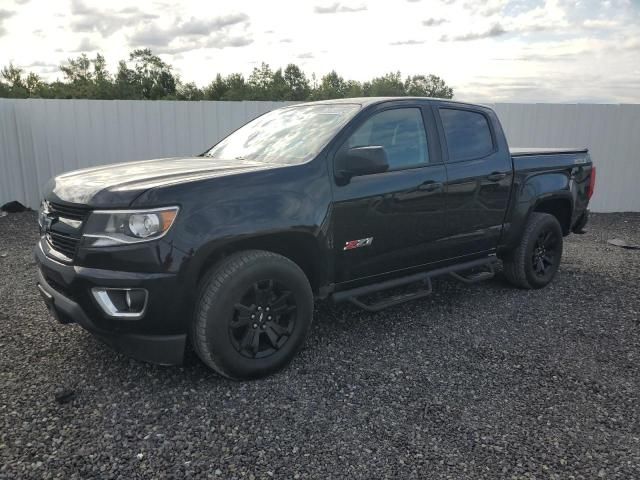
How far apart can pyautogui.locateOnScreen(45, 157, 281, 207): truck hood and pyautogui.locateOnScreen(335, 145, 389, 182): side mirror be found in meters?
0.47

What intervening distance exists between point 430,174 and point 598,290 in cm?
268

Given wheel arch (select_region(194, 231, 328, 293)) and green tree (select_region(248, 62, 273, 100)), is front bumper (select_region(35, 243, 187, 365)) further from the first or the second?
green tree (select_region(248, 62, 273, 100))

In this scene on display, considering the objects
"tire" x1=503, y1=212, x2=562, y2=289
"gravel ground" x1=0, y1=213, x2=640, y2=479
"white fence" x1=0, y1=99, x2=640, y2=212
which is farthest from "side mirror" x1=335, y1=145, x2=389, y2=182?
"white fence" x1=0, y1=99, x2=640, y2=212

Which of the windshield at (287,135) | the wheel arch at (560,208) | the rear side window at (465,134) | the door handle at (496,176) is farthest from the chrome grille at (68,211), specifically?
the wheel arch at (560,208)

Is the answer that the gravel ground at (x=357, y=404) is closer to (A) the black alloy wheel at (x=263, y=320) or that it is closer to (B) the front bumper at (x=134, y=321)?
(A) the black alloy wheel at (x=263, y=320)

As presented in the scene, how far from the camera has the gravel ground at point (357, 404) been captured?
2.50 meters

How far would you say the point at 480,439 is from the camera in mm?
2719

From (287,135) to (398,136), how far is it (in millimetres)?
885

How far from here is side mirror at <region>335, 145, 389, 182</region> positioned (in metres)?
3.34

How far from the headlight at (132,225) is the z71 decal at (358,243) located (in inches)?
49.6

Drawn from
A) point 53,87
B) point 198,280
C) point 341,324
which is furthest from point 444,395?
point 53,87

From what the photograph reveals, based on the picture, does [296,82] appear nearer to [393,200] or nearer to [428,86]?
[428,86]

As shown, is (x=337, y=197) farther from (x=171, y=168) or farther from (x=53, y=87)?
(x=53, y=87)

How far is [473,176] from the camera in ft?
14.3
